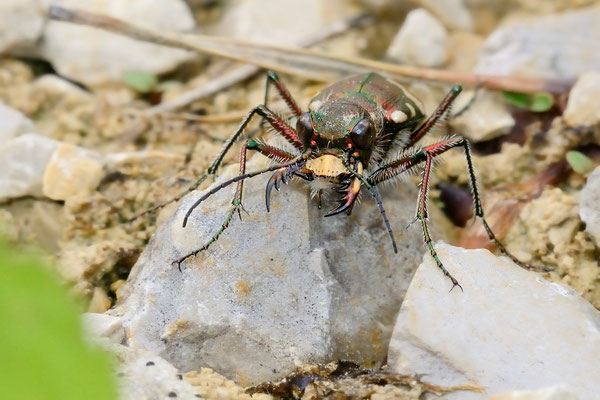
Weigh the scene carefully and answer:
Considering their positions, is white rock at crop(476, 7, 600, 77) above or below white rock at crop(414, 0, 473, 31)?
below

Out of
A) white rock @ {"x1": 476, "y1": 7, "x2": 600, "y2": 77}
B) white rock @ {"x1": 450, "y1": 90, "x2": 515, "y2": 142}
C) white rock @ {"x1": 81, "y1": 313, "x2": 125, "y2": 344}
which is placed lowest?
white rock @ {"x1": 81, "y1": 313, "x2": 125, "y2": 344}

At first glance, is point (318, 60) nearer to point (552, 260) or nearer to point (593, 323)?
point (552, 260)

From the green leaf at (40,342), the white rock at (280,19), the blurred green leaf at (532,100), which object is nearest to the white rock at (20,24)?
the white rock at (280,19)

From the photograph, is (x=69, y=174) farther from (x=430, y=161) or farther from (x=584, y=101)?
(x=584, y=101)

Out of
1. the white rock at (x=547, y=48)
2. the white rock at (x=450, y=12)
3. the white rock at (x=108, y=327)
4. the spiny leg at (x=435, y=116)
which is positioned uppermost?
the white rock at (x=450, y=12)

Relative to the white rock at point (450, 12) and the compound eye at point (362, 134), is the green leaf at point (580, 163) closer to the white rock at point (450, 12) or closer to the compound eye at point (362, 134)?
the compound eye at point (362, 134)

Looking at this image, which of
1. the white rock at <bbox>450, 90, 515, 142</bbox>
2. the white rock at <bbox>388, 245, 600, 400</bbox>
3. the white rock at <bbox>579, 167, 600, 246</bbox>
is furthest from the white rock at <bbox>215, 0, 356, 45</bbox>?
the white rock at <bbox>388, 245, 600, 400</bbox>

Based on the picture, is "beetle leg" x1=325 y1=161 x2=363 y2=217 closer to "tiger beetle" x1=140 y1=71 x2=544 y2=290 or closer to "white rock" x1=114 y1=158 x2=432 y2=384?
"tiger beetle" x1=140 y1=71 x2=544 y2=290
